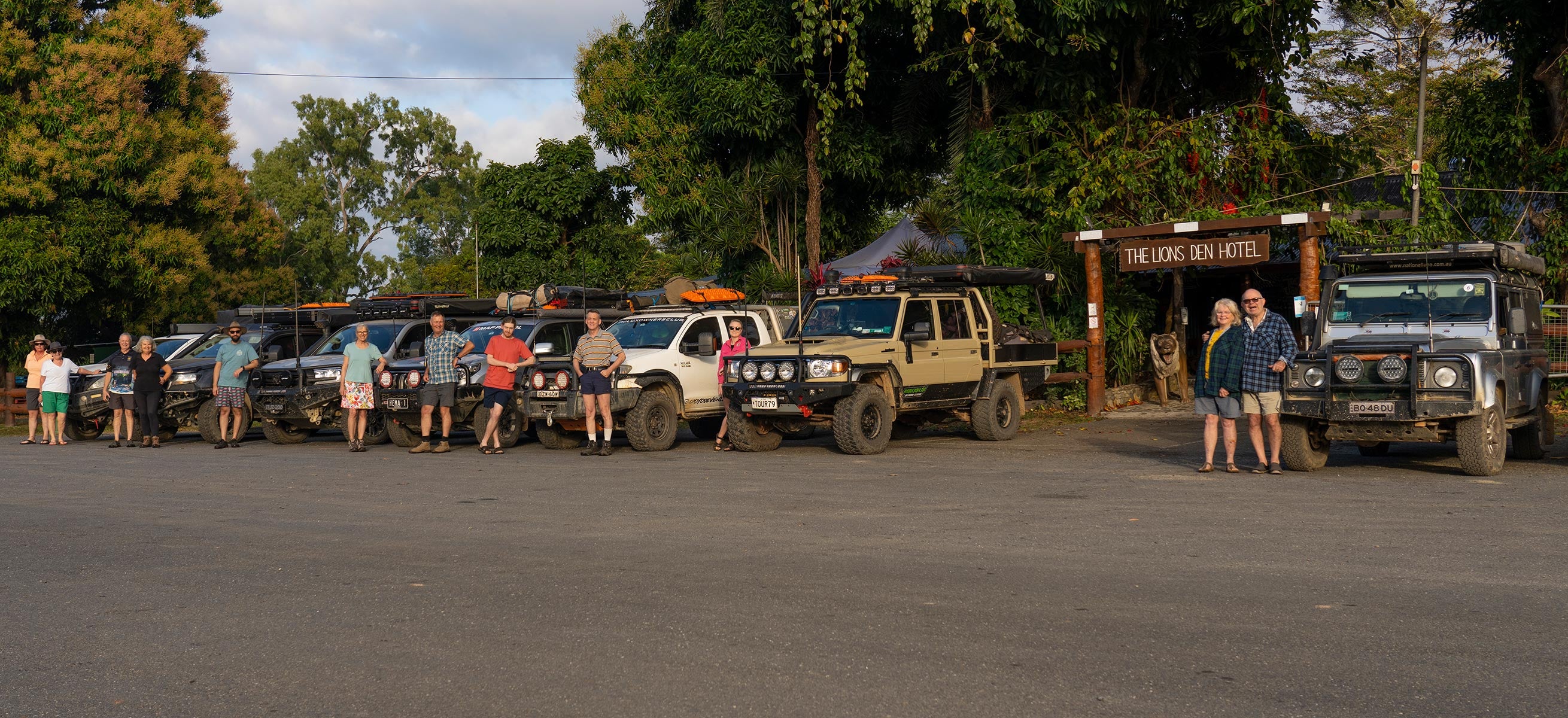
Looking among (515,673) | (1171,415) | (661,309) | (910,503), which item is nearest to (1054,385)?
(1171,415)

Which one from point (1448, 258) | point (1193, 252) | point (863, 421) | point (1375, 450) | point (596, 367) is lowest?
point (1375, 450)

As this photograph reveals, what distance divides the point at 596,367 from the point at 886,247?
12304mm

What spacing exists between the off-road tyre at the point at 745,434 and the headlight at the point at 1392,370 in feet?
22.5

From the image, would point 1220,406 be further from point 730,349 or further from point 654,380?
point 654,380

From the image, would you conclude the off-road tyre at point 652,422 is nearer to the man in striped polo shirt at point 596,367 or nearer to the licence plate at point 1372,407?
the man in striped polo shirt at point 596,367

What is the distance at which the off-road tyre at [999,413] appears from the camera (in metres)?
17.0

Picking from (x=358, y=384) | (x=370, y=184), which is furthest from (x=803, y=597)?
(x=370, y=184)

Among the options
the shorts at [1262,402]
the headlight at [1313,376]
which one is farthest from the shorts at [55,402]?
the headlight at [1313,376]

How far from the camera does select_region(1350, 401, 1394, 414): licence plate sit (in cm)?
1184

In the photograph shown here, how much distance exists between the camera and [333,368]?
1828 cm

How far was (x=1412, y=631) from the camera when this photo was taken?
6082 mm

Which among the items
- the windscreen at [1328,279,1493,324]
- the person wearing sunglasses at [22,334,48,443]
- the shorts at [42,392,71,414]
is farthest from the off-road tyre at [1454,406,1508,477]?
the person wearing sunglasses at [22,334,48,443]

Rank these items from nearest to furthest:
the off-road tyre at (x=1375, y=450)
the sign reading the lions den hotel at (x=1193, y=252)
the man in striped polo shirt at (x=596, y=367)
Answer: the off-road tyre at (x=1375, y=450)
the man in striped polo shirt at (x=596, y=367)
the sign reading the lions den hotel at (x=1193, y=252)

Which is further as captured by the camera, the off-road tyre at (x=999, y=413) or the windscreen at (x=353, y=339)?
the windscreen at (x=353, y=339)
